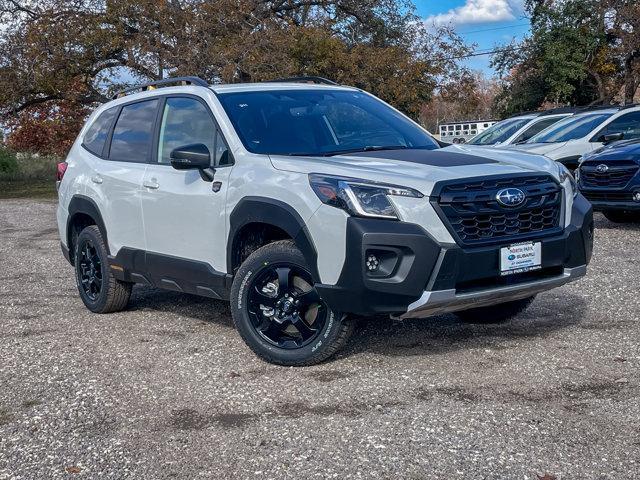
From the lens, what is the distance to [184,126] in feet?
22.4

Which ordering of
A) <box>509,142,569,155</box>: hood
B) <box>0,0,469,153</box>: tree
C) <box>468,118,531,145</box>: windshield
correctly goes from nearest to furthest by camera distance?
<box>509,142,569,155</box>: hood → <box>468,118,531,145</box>: windshield → <box>0,0,469,153</box>: tree

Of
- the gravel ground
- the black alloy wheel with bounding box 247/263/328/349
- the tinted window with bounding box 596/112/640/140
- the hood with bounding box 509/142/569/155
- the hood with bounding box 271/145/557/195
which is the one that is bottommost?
the gravel ground

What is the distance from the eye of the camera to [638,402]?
488 cm

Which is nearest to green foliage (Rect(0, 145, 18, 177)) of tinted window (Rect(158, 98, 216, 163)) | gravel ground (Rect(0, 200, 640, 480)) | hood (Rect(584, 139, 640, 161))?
hood (Rect(584, 139, 640, 161))

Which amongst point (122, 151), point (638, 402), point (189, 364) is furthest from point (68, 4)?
point (638, 402)

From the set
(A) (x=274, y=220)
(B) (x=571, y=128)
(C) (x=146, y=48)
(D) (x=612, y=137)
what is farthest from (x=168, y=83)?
(C) (x=146, y=48)

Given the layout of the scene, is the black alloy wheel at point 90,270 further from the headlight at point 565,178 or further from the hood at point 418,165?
the headlight at point 565,178

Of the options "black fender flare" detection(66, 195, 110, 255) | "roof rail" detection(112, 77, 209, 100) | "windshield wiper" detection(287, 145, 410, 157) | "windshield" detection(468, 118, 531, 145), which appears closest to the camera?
"windshield wiper" detection(287, 145, 410, 157)

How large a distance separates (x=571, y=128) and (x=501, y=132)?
247cm

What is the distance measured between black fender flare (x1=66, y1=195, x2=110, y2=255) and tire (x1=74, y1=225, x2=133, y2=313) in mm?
114

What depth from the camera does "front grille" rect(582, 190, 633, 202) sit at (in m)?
11.8

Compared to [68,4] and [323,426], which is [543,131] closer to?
[323,426]

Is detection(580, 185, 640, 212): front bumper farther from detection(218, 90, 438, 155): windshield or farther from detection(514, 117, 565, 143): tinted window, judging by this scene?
detection(218, 90, 438, 155): windshield

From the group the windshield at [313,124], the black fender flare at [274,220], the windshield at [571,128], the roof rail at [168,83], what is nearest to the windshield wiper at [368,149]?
the windshield at [313,124]
